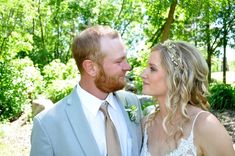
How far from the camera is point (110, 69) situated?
3.44m

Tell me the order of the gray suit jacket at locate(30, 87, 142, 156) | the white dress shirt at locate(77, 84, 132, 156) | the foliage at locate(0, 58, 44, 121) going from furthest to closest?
the foliage at locate(0, 58, 44, 121)
the white dress shirt at locate(77, 84, 132, 156)
the gray suit jacket at locate(30, 87, 142, 156)

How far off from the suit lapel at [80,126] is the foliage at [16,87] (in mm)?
12451

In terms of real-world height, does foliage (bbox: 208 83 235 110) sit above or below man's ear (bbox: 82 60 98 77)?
below

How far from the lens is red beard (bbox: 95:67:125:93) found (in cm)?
343

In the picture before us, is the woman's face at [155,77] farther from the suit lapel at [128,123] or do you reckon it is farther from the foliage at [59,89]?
the foliage at [59,89]

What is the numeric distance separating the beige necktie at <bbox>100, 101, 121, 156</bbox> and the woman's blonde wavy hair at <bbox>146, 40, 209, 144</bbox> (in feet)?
1.73

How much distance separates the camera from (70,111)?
341 centimetres

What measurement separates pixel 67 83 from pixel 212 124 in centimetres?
1293

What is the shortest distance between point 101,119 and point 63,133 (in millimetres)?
338

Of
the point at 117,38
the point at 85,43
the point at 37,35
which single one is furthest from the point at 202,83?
the point at 37,35

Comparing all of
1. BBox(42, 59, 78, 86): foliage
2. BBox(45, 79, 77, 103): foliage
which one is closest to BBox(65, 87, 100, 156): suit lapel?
BBox(45, 79, 77, 103): foliage

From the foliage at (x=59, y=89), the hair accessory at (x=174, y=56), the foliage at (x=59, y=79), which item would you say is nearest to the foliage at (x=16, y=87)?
the foliage at (x=59, y=79)

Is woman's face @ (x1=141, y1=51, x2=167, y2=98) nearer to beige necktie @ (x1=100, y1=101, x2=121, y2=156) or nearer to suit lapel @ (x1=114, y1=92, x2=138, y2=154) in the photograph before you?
suit lapel @ (x1=114, y1=92, x2=138, y2=154)

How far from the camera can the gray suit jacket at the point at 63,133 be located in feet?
10.6
